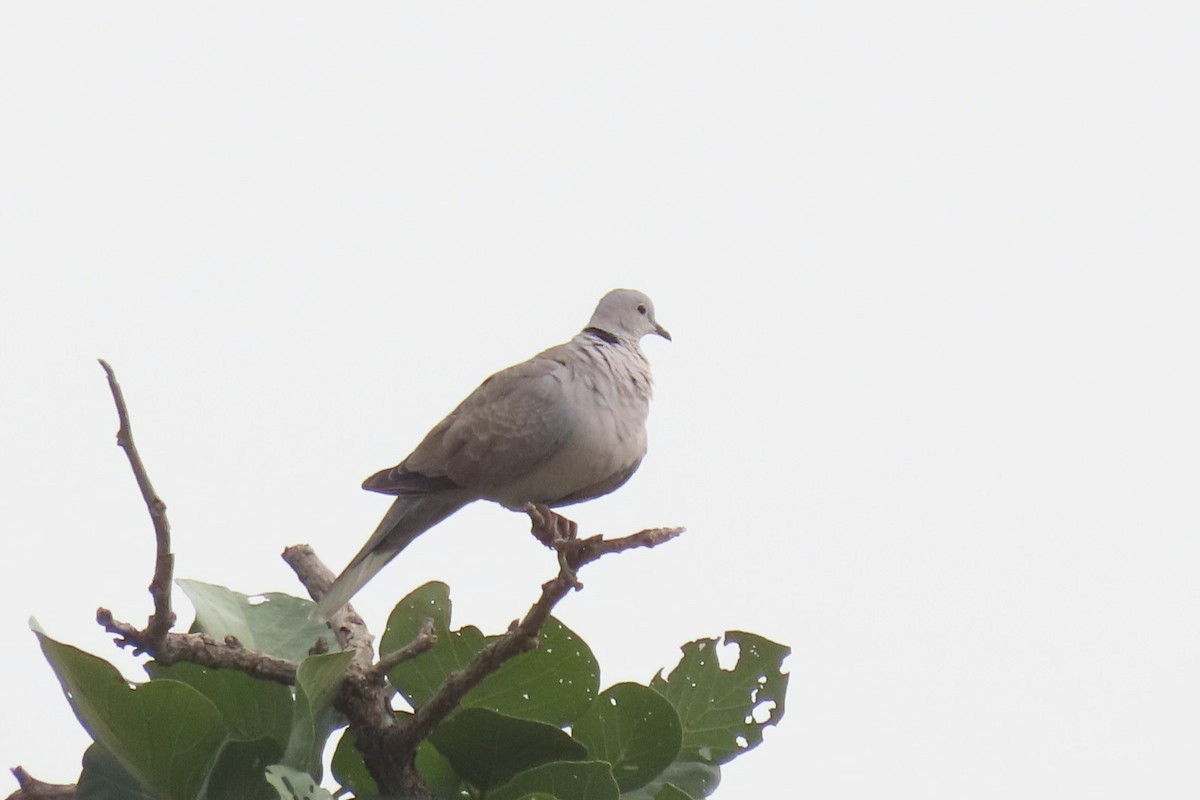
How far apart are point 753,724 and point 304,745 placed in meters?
0.78

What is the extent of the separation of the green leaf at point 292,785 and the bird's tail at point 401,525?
1.97 metres

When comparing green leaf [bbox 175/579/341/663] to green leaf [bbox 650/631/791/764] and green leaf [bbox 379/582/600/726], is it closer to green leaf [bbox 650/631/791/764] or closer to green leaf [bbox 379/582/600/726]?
green leaf [bbox 379/582/600/726]

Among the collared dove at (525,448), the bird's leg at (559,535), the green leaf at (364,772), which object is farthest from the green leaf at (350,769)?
the collared dove at (525,448)

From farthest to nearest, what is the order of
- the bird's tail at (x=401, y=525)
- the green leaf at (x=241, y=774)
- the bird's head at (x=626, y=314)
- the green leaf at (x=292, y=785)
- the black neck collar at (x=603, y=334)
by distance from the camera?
the bird's head at (x=626, y=314) → the black neck collar at (x=603, y=334) → the bird's tail at (x=401, y=525) → the green leaf at (x=241, y=774) → the green leaf at (x=292, y=785)

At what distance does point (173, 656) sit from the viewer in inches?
73.5

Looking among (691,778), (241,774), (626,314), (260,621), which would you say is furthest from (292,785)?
(626,314)

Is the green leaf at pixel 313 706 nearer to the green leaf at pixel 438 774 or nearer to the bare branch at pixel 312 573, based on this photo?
the green leaf at pixel 438 774

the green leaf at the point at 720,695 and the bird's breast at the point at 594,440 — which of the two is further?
the bird's breast at the point at 594,440

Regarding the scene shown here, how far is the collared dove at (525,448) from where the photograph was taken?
3.87 m

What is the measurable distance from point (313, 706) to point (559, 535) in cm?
67

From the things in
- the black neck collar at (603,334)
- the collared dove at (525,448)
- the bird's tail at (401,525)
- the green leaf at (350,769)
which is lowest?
the green leaf at (350,769)

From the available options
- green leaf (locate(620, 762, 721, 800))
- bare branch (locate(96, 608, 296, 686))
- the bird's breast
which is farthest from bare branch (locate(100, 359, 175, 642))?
the bird's breast

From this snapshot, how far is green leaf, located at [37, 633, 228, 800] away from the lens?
1.76 meters

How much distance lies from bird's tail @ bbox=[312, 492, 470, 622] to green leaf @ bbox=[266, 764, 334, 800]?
6.47ft
